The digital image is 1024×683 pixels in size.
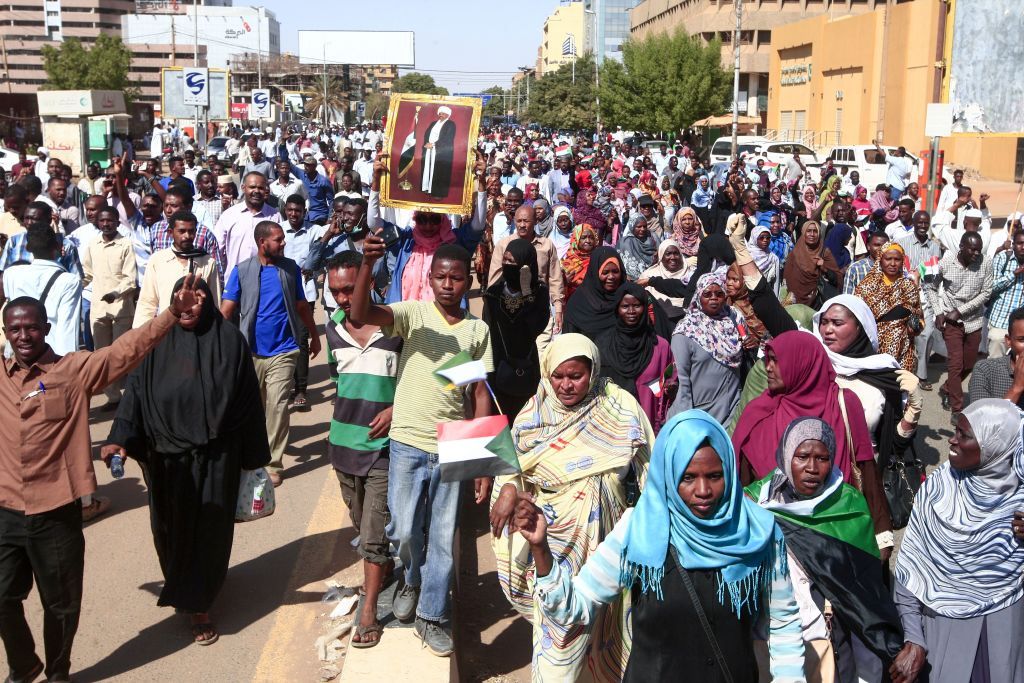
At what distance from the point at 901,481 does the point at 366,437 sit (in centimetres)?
299

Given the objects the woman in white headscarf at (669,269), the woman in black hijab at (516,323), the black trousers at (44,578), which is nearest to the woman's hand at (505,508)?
the black trousers at (44,578)

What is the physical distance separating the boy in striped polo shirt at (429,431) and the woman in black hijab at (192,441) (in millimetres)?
913

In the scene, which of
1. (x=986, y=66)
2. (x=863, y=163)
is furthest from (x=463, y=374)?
(x=986, y=66)

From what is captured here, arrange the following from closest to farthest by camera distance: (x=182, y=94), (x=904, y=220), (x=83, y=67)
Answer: (x=904, y=220), (x=182, y=94), (x=83, y=67)

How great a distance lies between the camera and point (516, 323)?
23.7 feet

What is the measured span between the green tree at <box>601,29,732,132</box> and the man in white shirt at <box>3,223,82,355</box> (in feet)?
144

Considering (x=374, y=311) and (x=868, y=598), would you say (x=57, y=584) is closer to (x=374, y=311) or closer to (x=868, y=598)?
(x=374, y=311)

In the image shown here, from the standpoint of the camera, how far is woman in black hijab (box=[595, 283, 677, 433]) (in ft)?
21.2

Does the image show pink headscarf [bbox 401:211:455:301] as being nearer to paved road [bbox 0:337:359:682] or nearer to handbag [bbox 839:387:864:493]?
paved road [bbox 0:337:359:682]

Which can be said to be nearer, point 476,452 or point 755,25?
point 476,452

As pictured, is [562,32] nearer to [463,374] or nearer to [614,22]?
[614,22]

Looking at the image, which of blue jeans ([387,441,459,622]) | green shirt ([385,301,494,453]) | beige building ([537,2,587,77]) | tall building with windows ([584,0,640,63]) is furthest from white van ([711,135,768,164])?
tall building with windows ([584,0,640,63])

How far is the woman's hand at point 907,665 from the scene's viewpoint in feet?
12.9

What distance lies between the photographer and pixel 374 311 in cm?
466
